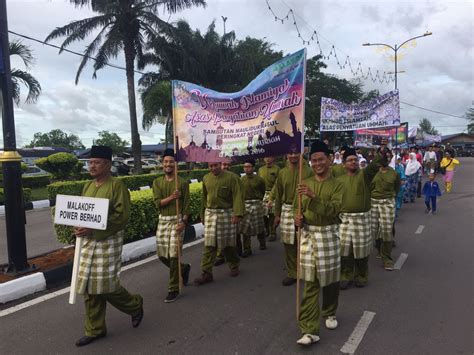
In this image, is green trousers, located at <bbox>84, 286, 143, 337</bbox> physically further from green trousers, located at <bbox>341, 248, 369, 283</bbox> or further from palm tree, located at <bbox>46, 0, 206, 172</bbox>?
palm tree, located at <bbox>46, 0, 206, 172</bbox>

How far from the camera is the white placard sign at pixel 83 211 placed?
361 cm

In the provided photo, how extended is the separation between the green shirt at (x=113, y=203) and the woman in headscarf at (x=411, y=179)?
1112cm

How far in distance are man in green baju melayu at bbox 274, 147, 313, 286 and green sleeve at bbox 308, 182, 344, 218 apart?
1633mm

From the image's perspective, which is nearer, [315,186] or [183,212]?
[315,186]

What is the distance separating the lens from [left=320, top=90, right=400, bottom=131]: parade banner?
31.1ft

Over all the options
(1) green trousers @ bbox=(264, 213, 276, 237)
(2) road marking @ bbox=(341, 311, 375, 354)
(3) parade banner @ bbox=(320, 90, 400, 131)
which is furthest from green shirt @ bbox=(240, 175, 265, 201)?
(3) parade banner @ bbox=(320, 90, 400, 131)

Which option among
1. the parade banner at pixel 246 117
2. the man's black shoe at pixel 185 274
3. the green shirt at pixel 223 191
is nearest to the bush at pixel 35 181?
the green shirt at pixel 223 191

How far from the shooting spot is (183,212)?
5.08 meters

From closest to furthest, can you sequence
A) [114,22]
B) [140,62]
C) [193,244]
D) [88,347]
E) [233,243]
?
[88,347] < [233,243] < [193,244] < [114,22] < [140,62]

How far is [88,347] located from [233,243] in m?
2.41

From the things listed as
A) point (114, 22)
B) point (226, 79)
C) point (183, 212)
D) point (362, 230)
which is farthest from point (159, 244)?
point (226, 79)

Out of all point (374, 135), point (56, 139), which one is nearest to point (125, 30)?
point (374, 135)

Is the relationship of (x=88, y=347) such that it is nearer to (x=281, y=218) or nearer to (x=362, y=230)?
(x=281, y=218)

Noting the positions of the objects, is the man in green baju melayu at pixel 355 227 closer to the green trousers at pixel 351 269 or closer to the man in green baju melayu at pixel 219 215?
the green trousers at pixel 351 269
